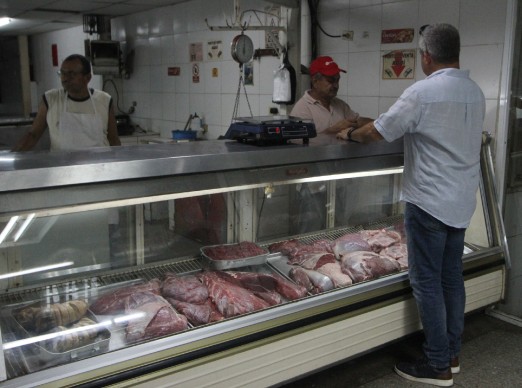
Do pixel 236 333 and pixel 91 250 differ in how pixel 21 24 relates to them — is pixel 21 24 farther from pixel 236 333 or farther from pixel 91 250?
pixel 236 333

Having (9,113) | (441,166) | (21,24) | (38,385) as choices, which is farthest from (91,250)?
(9,113)

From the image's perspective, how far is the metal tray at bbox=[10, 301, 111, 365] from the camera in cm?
207

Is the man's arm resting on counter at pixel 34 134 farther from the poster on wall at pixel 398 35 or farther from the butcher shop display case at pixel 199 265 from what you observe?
the poster on wall at pixel 398 35

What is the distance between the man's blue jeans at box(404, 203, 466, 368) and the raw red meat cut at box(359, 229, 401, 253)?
0.40 m

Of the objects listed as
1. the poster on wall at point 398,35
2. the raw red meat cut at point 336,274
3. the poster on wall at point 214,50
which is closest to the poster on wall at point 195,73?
the poster on wall at point 214,50

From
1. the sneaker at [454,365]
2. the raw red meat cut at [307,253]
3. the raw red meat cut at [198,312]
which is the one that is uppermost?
the raw red meat cut at [307,253]

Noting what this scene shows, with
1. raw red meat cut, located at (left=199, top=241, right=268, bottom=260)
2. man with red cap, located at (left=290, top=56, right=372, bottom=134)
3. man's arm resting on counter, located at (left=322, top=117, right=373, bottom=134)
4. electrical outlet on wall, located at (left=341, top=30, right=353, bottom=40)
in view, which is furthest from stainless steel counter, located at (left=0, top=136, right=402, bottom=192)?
electrical outlet on wall, located at (left=341, top=30, right=353, bottom=40)

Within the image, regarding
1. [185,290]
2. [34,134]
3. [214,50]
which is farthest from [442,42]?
[214,50]

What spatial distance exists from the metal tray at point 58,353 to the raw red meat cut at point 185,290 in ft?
1.37

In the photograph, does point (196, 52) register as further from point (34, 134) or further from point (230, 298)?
point (230, 298)

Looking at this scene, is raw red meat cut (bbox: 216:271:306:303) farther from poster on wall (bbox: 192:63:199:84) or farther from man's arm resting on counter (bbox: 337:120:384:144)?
poster on wall (bbox: 192:63:199:84)

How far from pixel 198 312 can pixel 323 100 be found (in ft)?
7.19

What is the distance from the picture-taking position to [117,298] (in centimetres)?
249

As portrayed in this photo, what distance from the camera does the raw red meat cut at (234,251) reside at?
2.94 m
